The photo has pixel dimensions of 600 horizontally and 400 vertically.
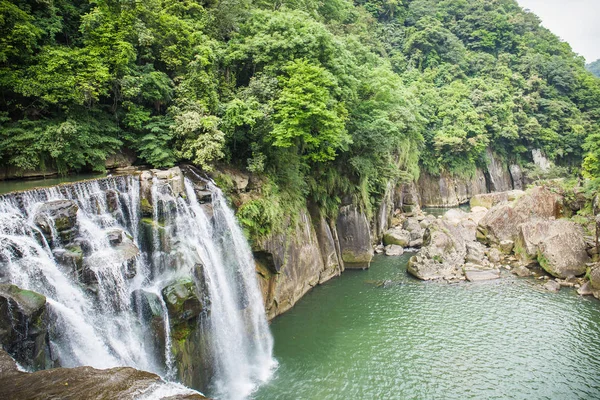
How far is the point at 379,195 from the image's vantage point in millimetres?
27125

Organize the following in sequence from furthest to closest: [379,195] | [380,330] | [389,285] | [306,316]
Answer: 1. [379,195]
2. [389,285]
3. [306,316]
4. [380,330]

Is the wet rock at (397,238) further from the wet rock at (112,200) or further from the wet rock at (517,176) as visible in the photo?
the wet rock at (517,176)

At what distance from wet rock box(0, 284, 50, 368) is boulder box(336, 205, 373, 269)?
18.1 m

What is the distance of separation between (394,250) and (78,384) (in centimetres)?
2395

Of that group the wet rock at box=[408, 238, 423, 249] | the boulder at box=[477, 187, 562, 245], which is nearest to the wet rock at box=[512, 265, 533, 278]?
the boulder at box=[477, 187, 562, 245]

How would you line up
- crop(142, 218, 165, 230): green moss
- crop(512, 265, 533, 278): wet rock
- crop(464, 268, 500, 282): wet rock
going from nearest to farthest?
crop(142, 218, 165, 230): green moss < crop(464, 268, 500, 282): wet rock < crop(512, 265, 533, 278): wet rock

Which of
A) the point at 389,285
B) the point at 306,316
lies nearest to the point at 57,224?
the point at 306,316

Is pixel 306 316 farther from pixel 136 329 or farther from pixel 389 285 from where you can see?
pixel 136 329

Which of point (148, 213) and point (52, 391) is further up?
point (148, 213)

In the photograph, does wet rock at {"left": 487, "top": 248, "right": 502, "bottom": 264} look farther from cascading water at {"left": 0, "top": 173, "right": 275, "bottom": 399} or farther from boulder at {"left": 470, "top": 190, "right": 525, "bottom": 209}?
cascading water at {"left": 0, "top": 173, "right": 275, "bottom": 399}

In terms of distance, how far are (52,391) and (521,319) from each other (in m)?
18.7

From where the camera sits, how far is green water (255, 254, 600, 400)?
12383 millimetres

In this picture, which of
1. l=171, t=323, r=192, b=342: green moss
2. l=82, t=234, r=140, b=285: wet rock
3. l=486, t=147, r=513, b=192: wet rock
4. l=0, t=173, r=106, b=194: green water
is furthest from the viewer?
l=486, t=147, r=513, b=192: wet rock

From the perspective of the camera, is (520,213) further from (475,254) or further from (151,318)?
(151,318)
